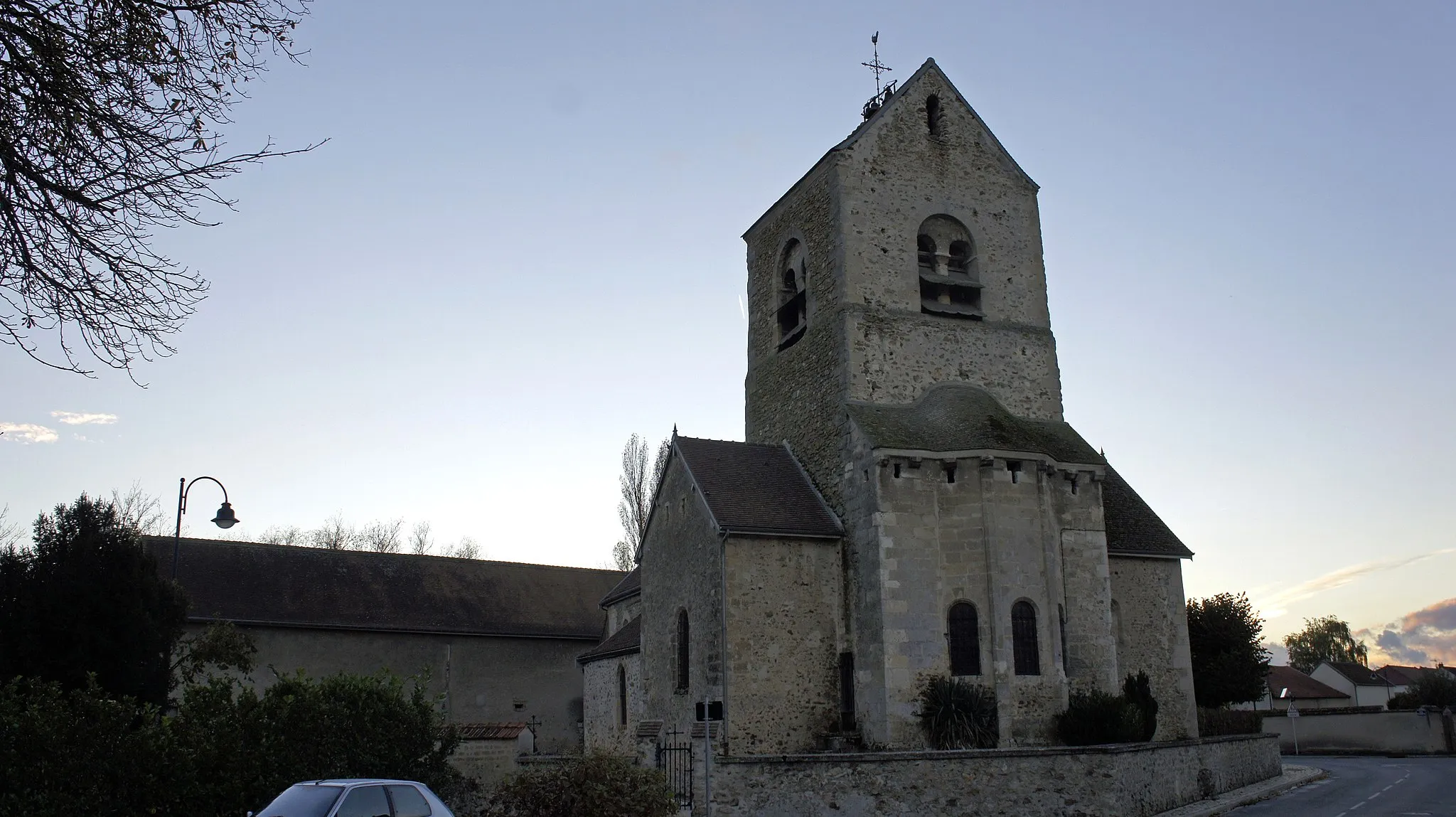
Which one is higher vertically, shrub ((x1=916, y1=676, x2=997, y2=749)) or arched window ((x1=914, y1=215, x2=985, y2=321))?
arched window ((x1=914, y1=215, x2=985, y2=321))

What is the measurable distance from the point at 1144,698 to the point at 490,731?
39.4 ft

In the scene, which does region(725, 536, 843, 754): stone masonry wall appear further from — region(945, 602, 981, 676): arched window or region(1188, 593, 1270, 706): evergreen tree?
region(1188, 593, 1270, 706): evergreen tree

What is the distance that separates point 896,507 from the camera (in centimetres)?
1923

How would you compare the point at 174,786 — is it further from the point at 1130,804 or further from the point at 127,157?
the point at 1130,804

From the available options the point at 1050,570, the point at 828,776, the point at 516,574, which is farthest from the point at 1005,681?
the point at 516,574

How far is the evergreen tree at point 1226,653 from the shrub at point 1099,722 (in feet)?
30.2

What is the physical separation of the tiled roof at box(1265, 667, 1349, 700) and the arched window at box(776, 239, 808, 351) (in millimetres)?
48964

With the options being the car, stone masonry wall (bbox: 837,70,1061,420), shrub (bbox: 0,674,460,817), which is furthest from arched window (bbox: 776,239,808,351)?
the car

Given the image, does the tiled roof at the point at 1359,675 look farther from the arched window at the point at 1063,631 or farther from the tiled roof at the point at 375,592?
the arched window at the point at 1063,631

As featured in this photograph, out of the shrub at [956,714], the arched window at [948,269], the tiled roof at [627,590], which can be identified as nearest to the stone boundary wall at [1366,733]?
the tiled roof at [627,590]

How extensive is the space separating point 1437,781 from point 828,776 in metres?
17.9

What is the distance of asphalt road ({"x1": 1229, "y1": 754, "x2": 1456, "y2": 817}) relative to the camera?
690 inches

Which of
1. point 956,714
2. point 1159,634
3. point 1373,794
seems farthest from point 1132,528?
point 956,714

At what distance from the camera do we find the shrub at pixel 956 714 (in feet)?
57.8
